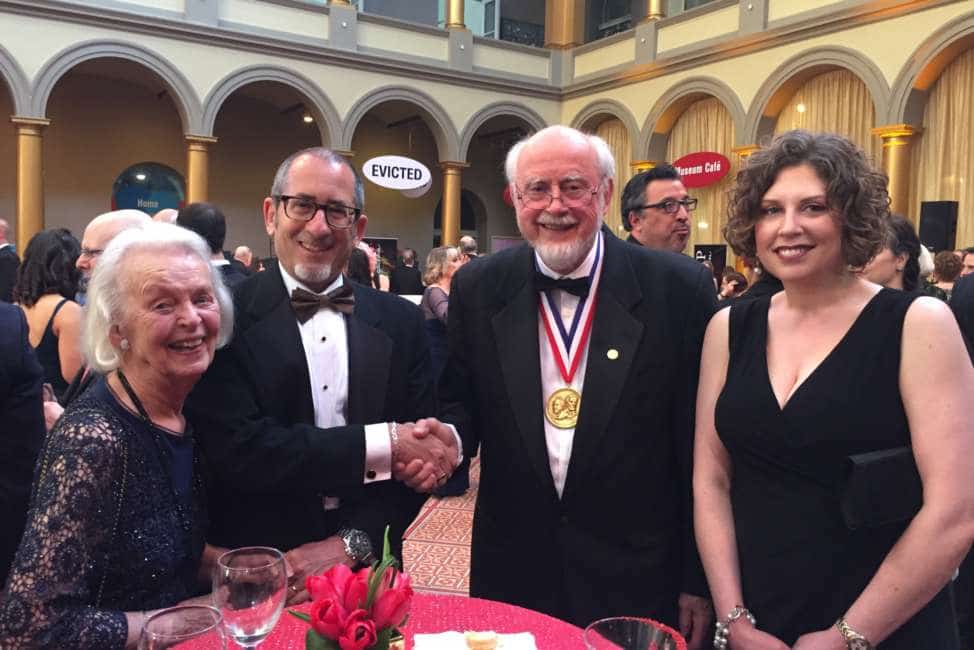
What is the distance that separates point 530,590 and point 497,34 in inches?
581

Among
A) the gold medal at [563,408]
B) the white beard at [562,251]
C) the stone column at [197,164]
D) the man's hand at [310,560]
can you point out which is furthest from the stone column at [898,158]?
the man's hand at [310,560]

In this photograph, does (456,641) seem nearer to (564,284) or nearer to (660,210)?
(564,284)

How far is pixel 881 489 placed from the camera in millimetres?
1518

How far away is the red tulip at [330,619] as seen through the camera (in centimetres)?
100

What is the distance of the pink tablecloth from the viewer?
4.67 feet

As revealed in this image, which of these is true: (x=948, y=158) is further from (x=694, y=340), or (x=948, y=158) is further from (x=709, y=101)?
(x=694, y=340)

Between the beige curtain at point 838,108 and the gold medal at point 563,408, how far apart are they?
1027 centimetres

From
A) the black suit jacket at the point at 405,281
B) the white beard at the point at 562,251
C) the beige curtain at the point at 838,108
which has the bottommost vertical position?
the white beard at the point at 562,251

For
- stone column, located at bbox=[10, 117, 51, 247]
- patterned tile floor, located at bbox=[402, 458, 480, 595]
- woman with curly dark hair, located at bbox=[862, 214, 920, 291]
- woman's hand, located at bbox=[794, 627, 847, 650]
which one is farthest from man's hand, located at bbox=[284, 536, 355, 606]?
stone column, located at bbox=[10, 117, 51, 247]

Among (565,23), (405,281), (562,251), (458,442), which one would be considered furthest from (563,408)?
(565,23)

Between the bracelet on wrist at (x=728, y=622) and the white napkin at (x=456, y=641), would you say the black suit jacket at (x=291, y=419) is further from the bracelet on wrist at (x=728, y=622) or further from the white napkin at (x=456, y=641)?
the bracelet on wrist at (x=728, y=622)

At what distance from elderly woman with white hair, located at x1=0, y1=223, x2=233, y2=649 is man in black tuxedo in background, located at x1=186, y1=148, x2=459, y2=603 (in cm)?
12

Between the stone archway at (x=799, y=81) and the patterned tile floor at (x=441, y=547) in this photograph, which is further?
the stone archway at (x=799, y=81)

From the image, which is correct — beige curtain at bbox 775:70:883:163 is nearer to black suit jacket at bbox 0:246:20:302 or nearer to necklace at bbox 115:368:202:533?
black suit jacket at bbox 0:246:20:302
